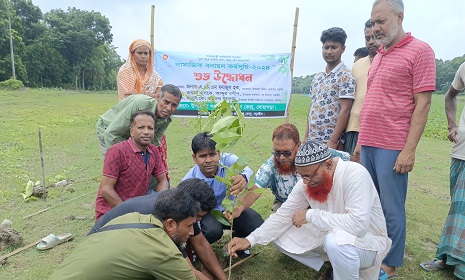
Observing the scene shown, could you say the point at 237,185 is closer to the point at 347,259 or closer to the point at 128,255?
the point at 347,259

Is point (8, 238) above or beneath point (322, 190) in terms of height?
beneath

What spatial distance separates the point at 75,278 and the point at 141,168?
1.59 meters

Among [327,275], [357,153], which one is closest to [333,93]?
[357,153]

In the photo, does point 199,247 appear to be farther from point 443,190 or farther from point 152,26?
point 443,190

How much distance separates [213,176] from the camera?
3164 mm

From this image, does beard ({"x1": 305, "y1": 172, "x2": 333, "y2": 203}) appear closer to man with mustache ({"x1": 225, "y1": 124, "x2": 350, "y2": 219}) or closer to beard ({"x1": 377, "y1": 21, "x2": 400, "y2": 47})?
man with mustache ({"x1": 225, "y1": 124, "x2": 350, "y2": 219})

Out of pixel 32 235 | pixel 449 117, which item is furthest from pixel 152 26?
pixel 449 117

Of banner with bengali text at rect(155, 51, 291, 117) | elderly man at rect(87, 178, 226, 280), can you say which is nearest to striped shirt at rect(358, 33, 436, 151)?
elderly man at rect(87, 178, 226, 280)

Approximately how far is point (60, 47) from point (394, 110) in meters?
59.1

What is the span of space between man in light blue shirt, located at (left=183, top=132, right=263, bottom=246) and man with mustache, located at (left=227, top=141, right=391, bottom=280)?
13.7 inches

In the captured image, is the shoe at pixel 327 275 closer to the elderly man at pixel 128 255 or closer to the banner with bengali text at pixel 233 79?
the elderly man at pixel 128 255

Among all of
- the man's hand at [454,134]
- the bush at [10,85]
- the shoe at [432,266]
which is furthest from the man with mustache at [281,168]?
the bush at [10,85]

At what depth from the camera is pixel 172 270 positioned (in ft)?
6.01

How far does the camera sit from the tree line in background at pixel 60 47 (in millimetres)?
47844
